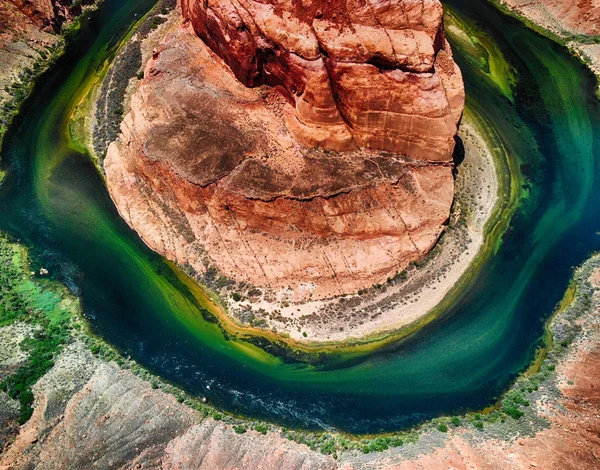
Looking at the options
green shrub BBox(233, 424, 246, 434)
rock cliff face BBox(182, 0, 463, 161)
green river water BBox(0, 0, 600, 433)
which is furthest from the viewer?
rock cliff face BBox(182, 0, 463, 161)

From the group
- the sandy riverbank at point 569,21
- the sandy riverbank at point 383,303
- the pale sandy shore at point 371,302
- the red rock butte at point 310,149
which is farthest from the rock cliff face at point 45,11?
the sandy riverbank at point 569,21

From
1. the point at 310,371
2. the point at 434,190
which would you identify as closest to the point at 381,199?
the point at 434,190

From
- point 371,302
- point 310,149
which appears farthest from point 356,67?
point 371,302

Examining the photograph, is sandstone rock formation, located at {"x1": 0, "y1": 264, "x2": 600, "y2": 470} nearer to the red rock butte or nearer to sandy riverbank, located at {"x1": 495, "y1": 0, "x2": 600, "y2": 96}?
the red rock butte

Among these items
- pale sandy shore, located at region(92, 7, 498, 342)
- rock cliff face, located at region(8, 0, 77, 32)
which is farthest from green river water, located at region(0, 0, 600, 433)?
rock cliff face, located at region(8, 0, 77, 32)

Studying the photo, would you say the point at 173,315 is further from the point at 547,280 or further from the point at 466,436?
the point at 547,280

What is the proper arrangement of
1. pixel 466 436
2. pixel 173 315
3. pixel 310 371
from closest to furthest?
pixel 466 436
pixel 310 371
pixel 173 315

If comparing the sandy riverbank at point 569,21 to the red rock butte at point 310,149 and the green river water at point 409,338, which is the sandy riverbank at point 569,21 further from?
the red rock butte at point 310,149
